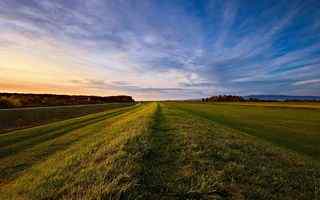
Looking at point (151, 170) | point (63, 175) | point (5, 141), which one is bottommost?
point (5, 141)

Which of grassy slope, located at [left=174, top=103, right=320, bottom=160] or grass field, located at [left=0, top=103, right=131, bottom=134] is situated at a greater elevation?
grassy slope, located at [left=174, top=103, right=320, bottom=160]

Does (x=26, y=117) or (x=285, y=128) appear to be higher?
(x=285, y=128)

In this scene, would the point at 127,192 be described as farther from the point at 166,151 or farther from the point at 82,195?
the point at 166,151

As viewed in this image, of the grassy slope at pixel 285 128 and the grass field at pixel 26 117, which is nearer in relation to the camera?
the grassy slope at pixel 285 128

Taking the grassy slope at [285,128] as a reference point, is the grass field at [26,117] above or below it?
below

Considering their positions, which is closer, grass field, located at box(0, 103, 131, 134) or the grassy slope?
the grassy slope

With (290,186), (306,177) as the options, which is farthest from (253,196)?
(306,177)

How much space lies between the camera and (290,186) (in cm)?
525

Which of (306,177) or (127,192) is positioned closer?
(127,192)

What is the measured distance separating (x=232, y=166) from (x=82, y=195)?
505 centimetres

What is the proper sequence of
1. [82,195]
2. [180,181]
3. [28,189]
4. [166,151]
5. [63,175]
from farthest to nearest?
[166,151], [63,175], [28,189], [180,181], [82,195]

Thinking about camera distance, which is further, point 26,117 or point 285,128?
point 26,117

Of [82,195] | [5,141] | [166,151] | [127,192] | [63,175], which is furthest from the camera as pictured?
[5,141]

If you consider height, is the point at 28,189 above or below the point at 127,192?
below
